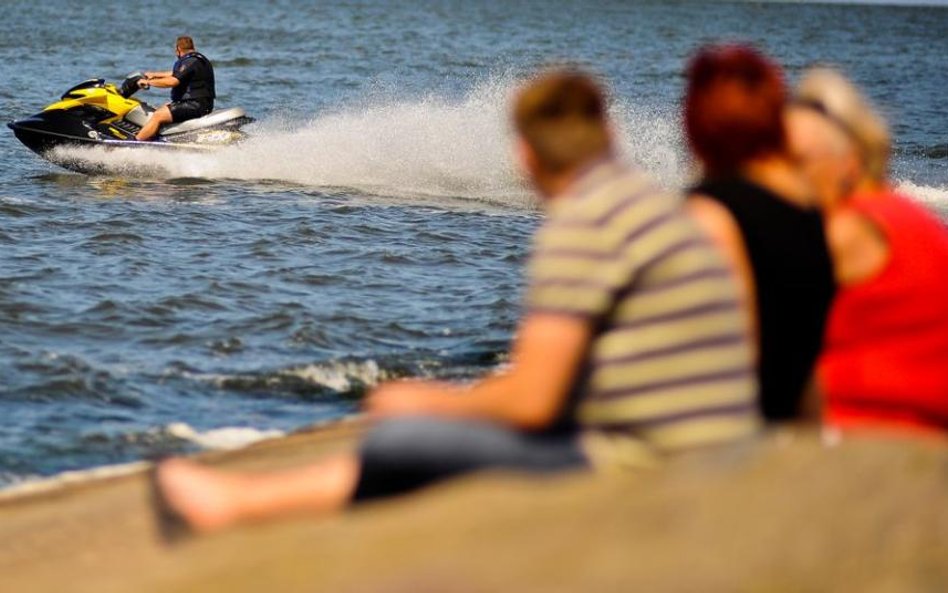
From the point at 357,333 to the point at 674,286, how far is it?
7128 mm

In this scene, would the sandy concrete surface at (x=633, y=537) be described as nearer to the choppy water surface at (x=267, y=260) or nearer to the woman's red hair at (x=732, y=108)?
the woman's red hair at (x=732, y=108)

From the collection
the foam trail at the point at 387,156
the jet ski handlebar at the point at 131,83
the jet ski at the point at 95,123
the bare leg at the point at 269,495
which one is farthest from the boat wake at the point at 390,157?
the bare leg at the point at 269,495

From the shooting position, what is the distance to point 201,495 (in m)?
3.97

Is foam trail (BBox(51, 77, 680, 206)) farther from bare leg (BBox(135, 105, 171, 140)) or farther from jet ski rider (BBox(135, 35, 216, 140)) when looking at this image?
jet ski rider (BBox(135, 35, 216, 140))

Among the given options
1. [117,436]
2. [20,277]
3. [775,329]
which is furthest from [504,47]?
[775,329]

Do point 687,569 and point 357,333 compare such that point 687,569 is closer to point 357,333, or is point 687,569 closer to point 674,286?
point 674,286

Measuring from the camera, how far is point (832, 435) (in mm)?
4309

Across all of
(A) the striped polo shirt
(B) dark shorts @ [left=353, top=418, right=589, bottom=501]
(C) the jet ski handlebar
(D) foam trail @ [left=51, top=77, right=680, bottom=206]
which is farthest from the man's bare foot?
(D) foam trail @ [left=51, top=77, right=680, bottom=206]

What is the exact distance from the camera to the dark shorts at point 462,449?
148 inches

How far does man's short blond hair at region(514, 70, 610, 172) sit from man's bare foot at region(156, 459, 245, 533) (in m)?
1.00

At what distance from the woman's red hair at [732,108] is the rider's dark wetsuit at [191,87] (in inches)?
548

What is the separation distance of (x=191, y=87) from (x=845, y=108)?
14013 mm

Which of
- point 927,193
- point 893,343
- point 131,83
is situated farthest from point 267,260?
point 893,343

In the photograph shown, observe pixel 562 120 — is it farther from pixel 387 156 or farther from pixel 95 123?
pixel 387 156
